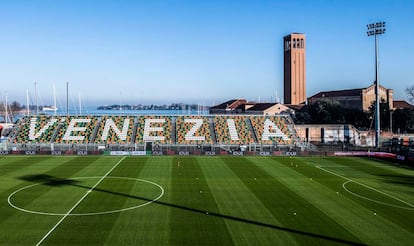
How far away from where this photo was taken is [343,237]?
1691 centimetres

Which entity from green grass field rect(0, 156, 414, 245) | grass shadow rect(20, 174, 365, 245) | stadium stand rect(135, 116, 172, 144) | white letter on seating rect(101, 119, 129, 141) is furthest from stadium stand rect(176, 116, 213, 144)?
grass shadow rect(20, 174, 365, 245)

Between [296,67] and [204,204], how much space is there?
93.3 meters

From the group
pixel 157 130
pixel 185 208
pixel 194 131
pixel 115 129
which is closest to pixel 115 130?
pixel 115 129

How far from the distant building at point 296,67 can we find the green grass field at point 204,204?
246 ft

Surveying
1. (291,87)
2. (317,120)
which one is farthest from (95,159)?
(291,87)

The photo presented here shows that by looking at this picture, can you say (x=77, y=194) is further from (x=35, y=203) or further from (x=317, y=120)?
(x=317, y=120)

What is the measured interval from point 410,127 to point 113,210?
7119 centimetres

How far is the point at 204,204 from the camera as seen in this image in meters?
22.2

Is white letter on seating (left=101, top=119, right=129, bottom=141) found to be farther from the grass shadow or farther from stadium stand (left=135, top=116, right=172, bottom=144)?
the grass shadow

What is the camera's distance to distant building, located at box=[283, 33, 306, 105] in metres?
109

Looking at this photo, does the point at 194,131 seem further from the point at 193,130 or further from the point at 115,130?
the point at 115,130

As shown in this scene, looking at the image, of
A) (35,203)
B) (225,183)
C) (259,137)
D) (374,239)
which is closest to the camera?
(374,239)

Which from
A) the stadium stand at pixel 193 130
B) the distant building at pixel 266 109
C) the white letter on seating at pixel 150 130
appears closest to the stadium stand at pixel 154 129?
the white letter on seating at pixel 150 130

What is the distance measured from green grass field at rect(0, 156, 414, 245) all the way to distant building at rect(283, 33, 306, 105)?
75114 mm
